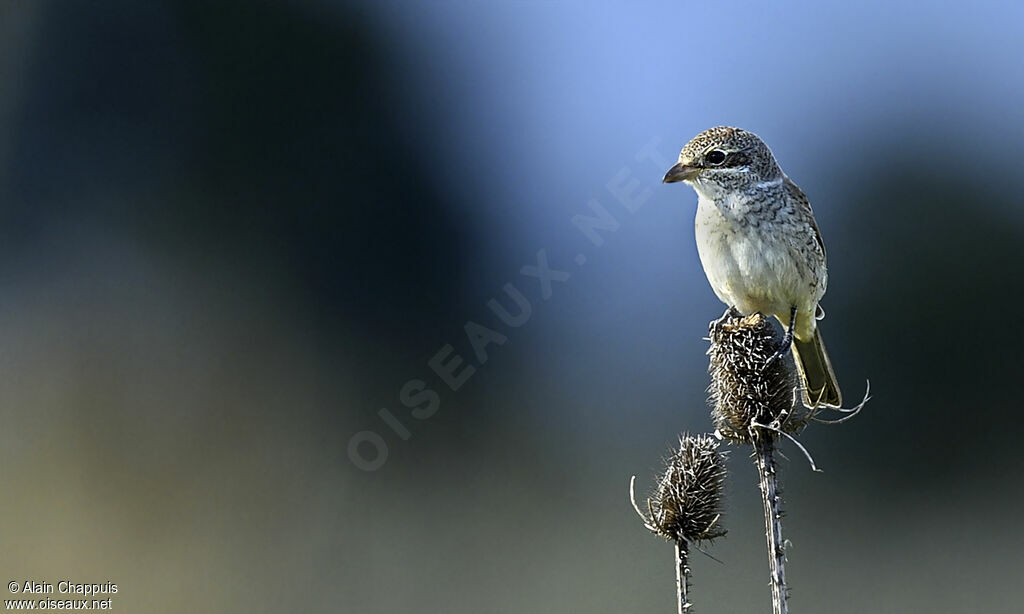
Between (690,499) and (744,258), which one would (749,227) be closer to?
(744,258)

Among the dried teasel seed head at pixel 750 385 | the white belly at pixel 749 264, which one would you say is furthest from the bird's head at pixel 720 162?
the dried teasel seed head at pixel 750 385

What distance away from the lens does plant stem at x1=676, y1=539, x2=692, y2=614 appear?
3.82 metres

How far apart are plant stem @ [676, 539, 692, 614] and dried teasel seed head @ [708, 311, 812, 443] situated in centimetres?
55

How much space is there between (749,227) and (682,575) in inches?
87.7

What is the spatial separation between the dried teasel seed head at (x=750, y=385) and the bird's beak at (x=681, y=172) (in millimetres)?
996

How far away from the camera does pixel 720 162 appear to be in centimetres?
552

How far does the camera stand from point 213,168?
1770cm

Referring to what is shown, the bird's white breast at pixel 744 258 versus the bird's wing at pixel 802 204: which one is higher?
the bird's wing at pixel 802 204

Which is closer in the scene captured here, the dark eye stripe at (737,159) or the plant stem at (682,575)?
the plant stem at (682,575)

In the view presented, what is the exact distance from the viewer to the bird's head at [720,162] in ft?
18.1

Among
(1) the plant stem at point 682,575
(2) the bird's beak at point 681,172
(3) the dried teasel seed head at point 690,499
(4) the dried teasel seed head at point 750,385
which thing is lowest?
(1) the plant stem at point 682,575

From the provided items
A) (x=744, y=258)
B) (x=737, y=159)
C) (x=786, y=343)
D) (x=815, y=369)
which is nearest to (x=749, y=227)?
(x=744, y=258)

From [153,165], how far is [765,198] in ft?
44.5

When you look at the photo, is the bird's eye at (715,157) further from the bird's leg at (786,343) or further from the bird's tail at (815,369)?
the bird's tail at (815,369)
